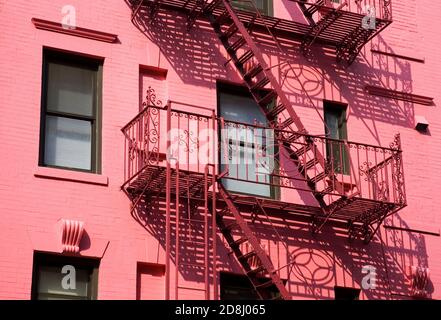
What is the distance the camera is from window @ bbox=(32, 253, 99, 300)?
19406 millimetres

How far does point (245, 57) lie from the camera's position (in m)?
22.3

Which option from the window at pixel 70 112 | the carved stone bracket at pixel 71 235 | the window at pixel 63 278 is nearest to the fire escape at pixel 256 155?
the window at pixel 70 112

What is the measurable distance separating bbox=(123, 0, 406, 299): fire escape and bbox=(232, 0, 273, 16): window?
0.17m

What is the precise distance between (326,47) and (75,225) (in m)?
6.52

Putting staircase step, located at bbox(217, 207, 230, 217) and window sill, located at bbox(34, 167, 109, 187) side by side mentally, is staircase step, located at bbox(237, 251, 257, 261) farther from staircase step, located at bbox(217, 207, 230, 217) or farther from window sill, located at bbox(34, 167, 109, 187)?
window sill, located at bbox(34, 167, 109, 187)

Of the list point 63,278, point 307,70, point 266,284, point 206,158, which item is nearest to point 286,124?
point 307,70

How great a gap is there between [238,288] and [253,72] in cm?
392

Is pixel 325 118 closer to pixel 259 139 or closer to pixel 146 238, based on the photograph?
pixel 259 139

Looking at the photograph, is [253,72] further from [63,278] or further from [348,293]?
[63,278]

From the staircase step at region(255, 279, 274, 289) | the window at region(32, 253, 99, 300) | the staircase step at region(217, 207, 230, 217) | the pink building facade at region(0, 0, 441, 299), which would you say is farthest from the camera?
the staircase step at region(217, 207, 230, 217)

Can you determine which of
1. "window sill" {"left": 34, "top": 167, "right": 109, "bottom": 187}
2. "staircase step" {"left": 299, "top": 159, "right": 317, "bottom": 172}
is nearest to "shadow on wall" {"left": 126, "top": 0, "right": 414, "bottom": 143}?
"staircase step" {"left": 299, "top": 159, "right": 317, "bottom": 172}

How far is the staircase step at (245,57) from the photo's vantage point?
877 inches

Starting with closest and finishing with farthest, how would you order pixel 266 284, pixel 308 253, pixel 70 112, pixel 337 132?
pixel 266 284, pixel 70 112, pixel 308 253, pixel 337 132
